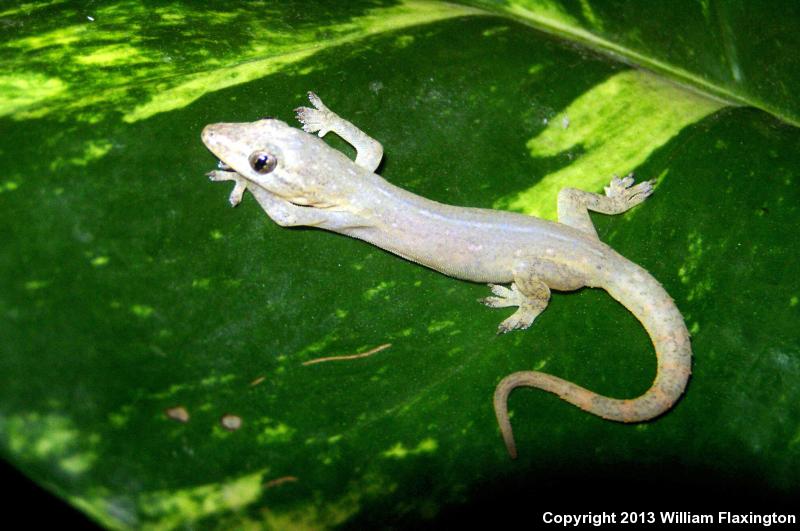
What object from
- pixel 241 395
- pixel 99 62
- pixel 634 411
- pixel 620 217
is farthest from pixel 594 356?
pixel 99 62

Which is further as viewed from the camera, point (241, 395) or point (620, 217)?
point (620, 217)

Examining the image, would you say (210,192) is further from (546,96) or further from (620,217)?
(620,217)

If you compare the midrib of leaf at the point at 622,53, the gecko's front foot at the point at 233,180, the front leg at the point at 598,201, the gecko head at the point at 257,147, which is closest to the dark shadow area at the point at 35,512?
the gecko's front foot at the point at 233,180

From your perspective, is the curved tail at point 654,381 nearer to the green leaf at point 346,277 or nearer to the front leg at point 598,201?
the green leaf at point 346,277

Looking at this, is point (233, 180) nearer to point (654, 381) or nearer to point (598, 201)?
point (598, 201)

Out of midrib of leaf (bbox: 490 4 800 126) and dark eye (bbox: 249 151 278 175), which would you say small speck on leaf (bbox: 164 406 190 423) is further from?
midrib of leaf (bbox: 490 4 800 126)

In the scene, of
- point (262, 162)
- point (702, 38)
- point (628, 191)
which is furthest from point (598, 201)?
point (262, 162)
